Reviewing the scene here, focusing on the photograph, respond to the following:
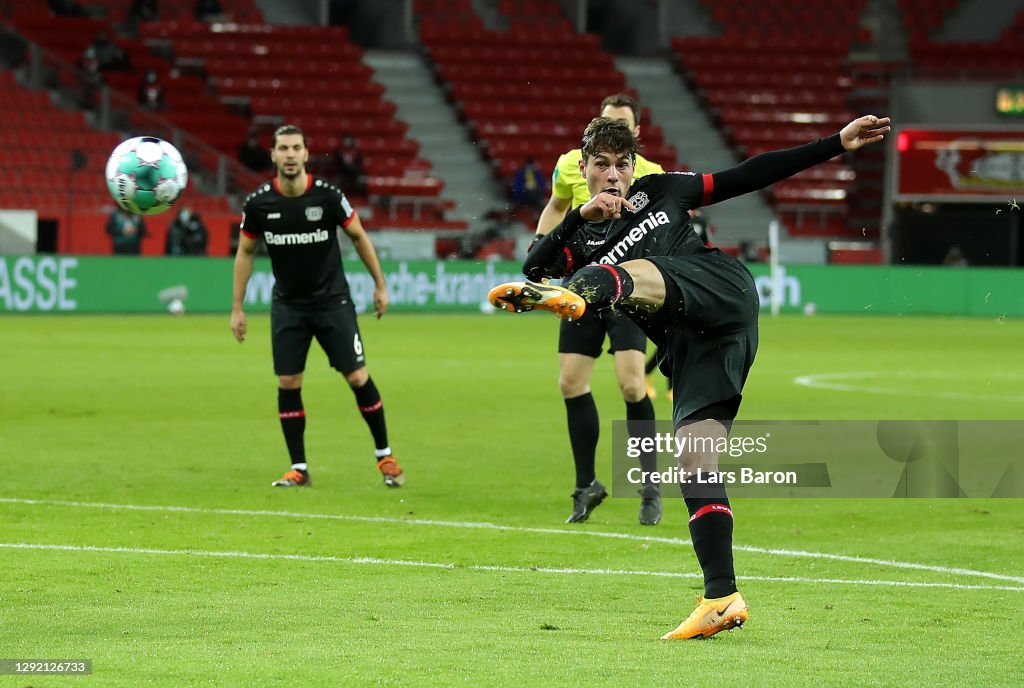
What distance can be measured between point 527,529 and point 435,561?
1180mm

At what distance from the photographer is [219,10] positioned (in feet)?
131

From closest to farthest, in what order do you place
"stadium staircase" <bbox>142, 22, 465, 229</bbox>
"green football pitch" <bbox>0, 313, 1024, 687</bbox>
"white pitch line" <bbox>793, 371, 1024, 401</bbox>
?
"green football pitch" <bbox>0, 313, 1024, 687</bbox> < "white pitch line" <bbox>793, 371, 1024, 401</bbox> < "stadium staircase" <bbox>142, 22, 465, 229</bbox>

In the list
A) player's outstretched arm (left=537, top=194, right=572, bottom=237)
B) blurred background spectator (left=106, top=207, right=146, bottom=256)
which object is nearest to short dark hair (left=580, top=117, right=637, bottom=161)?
player's outstretched arm (left=537, top=194, right=572, bottom=237)

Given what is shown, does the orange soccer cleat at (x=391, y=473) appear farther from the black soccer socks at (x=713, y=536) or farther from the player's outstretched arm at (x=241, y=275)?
the black soccer socks at (x=713, y=536)

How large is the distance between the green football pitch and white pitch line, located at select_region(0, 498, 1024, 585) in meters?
0.03

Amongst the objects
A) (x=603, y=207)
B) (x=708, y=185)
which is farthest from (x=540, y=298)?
(x=708, y=185)

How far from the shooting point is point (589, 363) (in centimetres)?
947

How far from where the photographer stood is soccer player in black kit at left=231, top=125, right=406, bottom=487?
10992 mm

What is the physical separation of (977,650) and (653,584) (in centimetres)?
176

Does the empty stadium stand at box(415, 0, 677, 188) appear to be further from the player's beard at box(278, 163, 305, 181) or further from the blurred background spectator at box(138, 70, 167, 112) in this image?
the player's beard at box(278, 163, 305, 181)

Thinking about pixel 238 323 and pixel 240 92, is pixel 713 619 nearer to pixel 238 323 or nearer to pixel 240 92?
pixel 238 323

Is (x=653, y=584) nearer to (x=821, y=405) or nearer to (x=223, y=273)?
(x=821, y=405)

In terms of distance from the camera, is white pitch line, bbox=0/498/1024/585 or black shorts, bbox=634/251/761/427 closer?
black shorts, bbox=634/251/761/427

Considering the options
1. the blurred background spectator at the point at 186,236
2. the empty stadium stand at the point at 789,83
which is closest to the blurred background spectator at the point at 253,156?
the blurred background spectator at the point at 186,236
